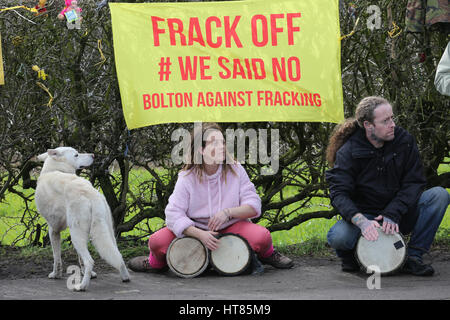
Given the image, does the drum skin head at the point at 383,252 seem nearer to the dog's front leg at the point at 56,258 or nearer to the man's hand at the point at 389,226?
the man's hand at the point at 389,226

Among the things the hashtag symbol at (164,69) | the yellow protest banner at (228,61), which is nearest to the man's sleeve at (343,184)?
the yellow protest banner at (228,61)

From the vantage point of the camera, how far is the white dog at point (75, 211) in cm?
540

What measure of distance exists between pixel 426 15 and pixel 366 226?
1847 millimetres

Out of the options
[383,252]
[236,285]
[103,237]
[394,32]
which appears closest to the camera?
[103,237]

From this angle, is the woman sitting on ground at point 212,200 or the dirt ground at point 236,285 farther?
the woman sitting on ground at point 212,200

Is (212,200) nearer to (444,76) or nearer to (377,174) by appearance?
(377,174)

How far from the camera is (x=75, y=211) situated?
5469mm

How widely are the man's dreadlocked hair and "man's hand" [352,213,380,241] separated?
60cm

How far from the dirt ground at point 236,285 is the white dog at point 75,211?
0.19 meters

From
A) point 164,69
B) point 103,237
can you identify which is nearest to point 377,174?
point 164,69

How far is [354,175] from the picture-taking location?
19.1 feet

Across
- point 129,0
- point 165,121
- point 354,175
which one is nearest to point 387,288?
point 354,175

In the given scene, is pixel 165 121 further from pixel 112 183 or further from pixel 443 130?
pixel 443 130

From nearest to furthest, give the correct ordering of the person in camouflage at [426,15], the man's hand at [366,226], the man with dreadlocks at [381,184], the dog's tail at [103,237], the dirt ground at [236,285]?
the dirt ground at [236,285], the dog's tail at [103,237], the man's hand at [366,226], the man with dreadlocks at [381,184], the person in camouflage at [426,15]
